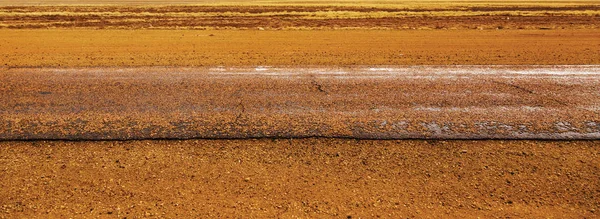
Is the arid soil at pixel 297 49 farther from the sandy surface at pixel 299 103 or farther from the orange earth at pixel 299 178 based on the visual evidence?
the orange earth at pixel 299 178

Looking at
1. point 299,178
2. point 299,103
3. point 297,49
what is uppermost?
point 299,178

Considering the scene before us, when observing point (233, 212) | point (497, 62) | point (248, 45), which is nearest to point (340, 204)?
point (233, 212)

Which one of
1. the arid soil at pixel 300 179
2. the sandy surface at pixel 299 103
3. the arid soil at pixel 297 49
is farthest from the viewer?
the arid soil at pixel 297 49

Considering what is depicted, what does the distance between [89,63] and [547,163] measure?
8841 millimetres

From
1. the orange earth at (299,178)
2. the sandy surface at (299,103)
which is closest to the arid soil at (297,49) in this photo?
the sandy surface at (299,103)

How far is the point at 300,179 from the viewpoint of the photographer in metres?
4.29

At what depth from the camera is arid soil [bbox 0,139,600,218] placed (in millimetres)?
3787

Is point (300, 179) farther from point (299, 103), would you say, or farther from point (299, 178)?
point (299, 103)

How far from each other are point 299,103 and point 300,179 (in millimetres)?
2328

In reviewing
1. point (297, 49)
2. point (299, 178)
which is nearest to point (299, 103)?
point (299, 178)

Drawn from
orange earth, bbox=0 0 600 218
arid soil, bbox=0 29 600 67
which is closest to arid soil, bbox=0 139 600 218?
orange earth, bbox=0 0 600 218

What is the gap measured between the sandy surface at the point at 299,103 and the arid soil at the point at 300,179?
359 mm

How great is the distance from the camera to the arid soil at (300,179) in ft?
12.4

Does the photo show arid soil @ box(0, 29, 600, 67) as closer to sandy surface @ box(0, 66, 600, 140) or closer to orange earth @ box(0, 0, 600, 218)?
sandy surface @ box(0, 66, 600, 140)
